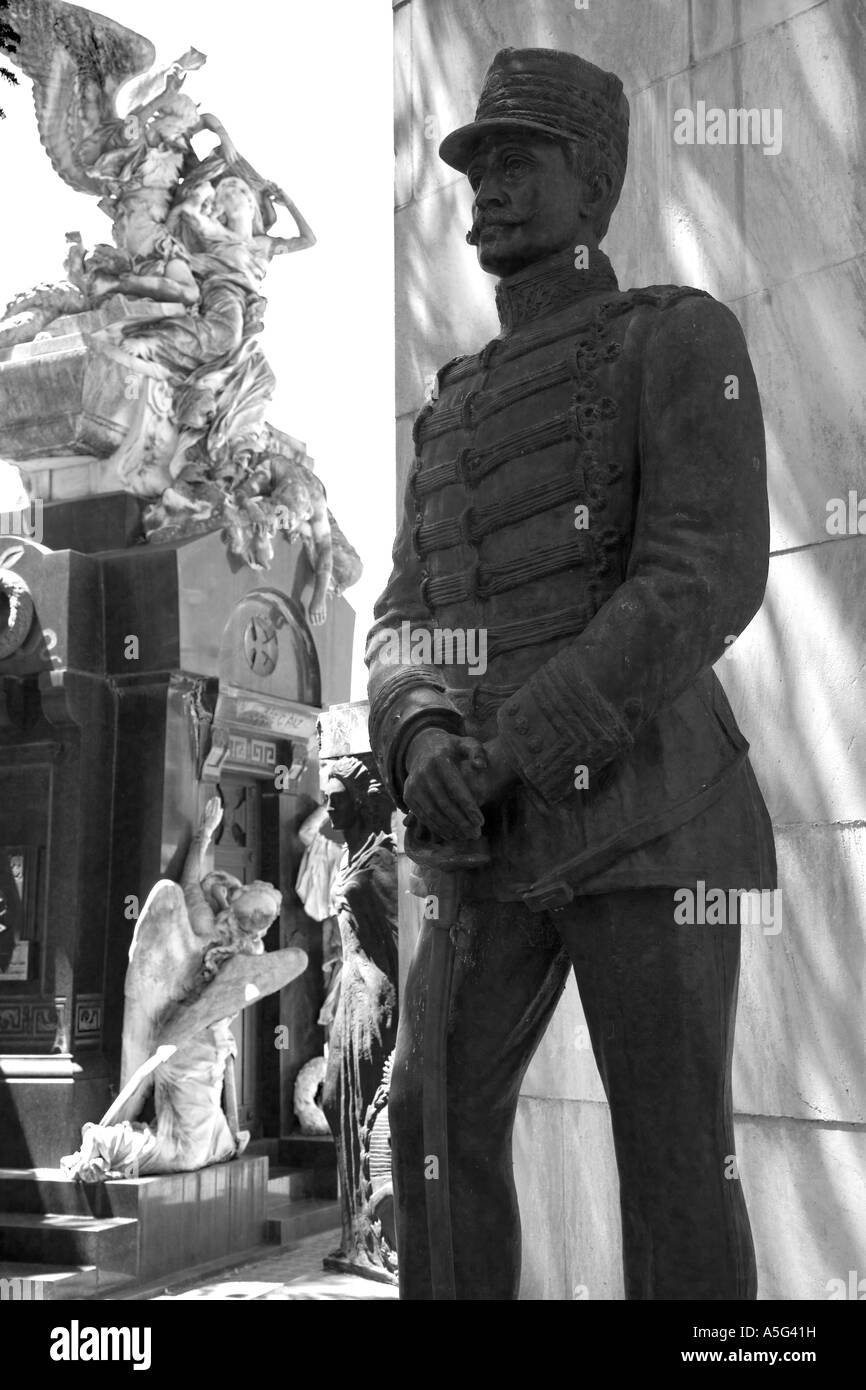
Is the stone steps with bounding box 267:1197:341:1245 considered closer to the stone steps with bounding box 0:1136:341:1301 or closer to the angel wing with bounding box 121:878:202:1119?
the stone steps with bounding box 0:1136:341:1301

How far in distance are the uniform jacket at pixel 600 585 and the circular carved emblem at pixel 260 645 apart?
32.2 ft

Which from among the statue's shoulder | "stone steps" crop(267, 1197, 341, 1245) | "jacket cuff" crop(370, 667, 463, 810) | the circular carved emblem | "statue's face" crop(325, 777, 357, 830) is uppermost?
the circular carved emblem

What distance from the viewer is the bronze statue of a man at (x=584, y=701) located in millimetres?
2619

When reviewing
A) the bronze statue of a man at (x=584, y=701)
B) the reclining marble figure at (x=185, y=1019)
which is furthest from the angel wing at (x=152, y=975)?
the bronze statue of a man at (x=584, y=701)

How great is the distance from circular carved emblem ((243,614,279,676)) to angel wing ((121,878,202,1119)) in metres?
2.39

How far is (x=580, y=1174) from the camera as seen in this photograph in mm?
4609

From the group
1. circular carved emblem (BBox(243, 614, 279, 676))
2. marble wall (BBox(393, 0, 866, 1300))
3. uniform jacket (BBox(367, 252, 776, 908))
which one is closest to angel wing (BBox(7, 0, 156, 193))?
circular carved emblem (BBox(243, 614, 279, 676))

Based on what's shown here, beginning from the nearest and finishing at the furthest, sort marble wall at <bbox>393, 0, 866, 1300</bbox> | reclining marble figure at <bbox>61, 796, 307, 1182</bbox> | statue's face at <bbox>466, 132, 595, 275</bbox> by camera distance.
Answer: statue's face at <bbox>466, 132, 595, 275</bbox>
marble wall at <bbox>393, 0, 866, 1300</bbox>
reclining marble figure at <bbox>61, 796, 307, 1182</bbox>

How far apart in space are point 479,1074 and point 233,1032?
Result: 1054 cm

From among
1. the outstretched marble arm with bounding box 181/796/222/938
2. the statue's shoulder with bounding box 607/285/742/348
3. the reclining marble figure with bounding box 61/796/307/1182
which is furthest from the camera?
the outstretched marble arm with bounding box 181/796/222/938

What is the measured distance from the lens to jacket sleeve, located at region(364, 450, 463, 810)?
280cm

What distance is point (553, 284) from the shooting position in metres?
3.02

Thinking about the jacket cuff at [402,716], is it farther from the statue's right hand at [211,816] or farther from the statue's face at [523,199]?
the statue's right hand at [211,816]
